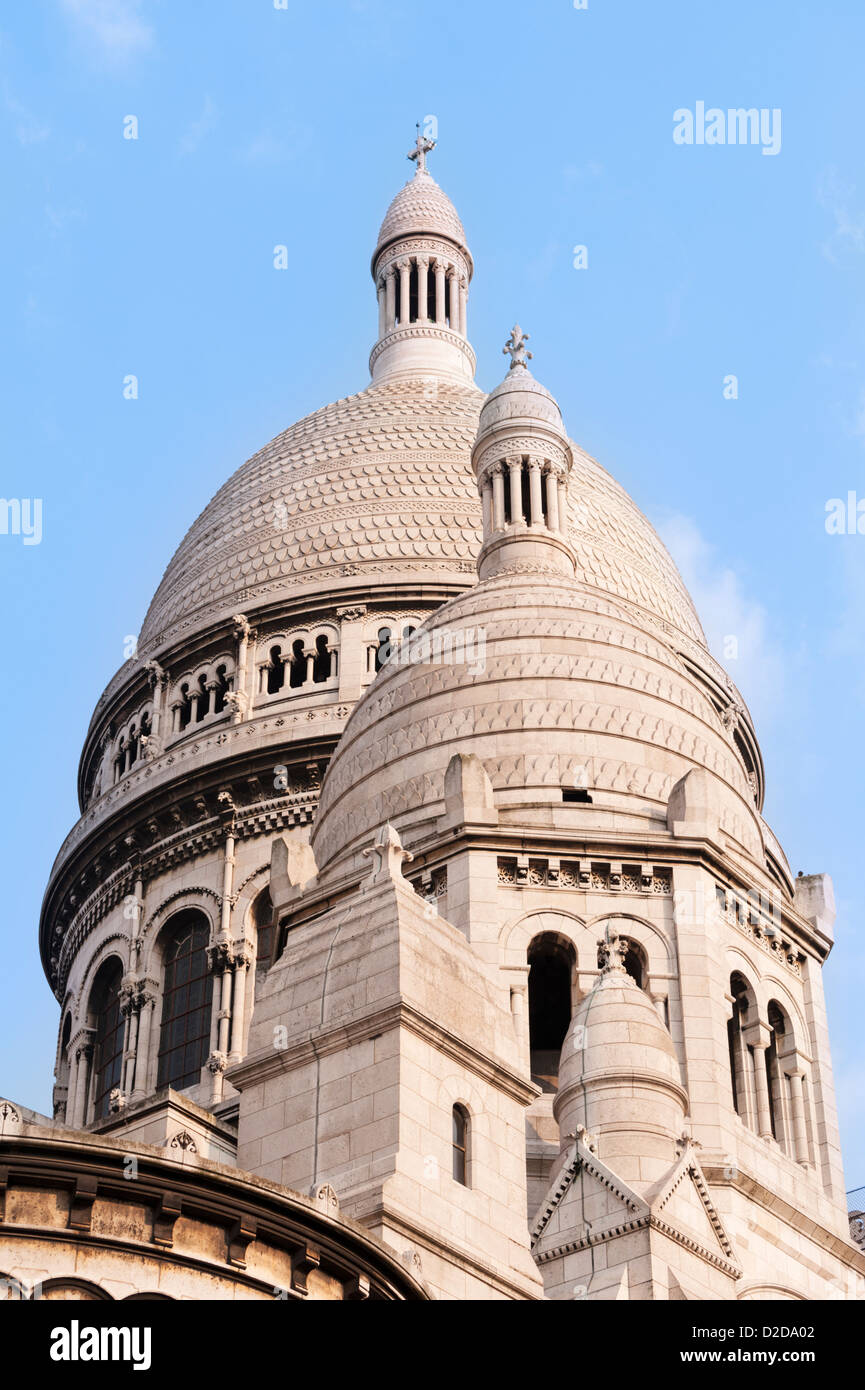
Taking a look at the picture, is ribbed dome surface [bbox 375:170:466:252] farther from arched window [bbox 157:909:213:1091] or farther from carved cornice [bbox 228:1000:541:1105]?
carved cornice [bbox 228:1000:541:1105]

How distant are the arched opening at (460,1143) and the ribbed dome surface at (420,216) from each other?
53.7 metres

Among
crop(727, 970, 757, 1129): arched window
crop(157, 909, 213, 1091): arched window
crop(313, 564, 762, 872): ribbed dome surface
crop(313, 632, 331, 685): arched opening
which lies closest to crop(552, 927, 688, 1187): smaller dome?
crop(727, 970, 757, 1129): arched window

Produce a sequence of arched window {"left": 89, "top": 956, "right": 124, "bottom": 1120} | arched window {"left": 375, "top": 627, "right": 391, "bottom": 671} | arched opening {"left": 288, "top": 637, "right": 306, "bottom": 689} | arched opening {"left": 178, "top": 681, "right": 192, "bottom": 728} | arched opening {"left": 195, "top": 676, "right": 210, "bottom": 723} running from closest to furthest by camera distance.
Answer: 1. arched window {"left": 89, "top": 956, "right": 124, "bottom": 1120}
2. arched window {"left": 375, "top": 627, "right": 391, "bottom": 671}
3. arched opening {"left": 288, "top": 637, "right": 306, "bottom": 689}
4. arched opening {"left": 195, "top": 676, "right": 210, "bottom": 723}
5. arched opening {"left": 178, "top": 681, "right": 192, "bottom": 728}

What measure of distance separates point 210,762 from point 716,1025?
20581mm

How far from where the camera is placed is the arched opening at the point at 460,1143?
26.2 metres

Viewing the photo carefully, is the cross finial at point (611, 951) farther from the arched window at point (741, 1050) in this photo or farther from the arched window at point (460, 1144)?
the arched window at point (460, 1144)

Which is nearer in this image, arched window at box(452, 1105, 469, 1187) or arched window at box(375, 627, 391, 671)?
arched window at box(452, 1105, 469, 1187)

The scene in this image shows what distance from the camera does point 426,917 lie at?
2767cm

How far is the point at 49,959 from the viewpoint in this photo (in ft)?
203

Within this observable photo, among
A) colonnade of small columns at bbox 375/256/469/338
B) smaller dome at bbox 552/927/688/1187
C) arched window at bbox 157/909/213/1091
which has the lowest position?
smaller dome at bbox 552/927/688/1187

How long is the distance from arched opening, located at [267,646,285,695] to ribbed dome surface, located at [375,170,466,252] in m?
23.2

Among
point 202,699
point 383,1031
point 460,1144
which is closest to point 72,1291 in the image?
point 383,1031

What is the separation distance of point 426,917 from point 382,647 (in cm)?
2916

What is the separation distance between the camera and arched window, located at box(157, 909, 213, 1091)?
5234cm
